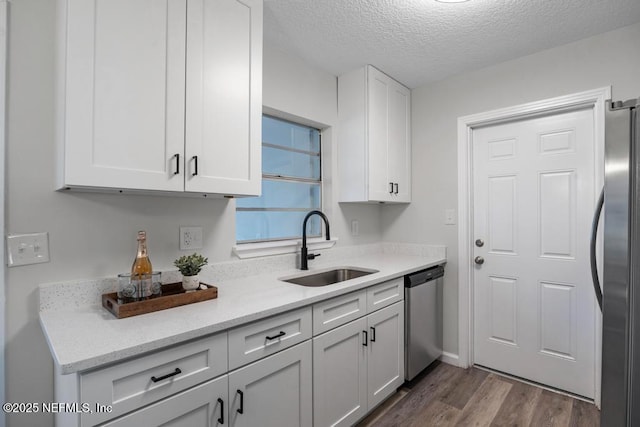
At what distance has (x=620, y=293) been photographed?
1054 millimetres

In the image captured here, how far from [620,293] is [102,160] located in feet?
5.96

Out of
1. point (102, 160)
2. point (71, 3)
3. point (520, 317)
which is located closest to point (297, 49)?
point (71, 3)

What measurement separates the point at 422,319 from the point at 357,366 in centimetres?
78

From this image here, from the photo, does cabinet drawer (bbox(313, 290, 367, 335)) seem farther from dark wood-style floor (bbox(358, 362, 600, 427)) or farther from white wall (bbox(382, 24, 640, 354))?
white wall (bbox(382, 24, 640, 354))

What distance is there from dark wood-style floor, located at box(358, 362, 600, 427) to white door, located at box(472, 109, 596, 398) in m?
0.18

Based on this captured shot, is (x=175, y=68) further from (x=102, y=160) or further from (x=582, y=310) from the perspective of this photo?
(x=582, y=310)

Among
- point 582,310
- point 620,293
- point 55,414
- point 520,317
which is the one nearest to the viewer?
point 620,293

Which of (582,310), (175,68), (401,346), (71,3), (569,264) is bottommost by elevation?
(401,346)

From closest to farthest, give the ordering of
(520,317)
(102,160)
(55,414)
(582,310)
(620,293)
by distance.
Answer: (620,293) < (102,160) < (55,414) < (582,310) < (520,317)

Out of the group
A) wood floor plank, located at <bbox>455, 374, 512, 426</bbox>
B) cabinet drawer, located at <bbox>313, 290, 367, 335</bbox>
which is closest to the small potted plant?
cabinet drawer, located at <bbox>313, 290, 367, 335</bbox>

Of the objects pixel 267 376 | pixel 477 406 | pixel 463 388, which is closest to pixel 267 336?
pixel 267 376

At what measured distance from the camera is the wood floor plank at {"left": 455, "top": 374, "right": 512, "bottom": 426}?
1.93 meters

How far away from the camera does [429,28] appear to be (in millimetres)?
1979

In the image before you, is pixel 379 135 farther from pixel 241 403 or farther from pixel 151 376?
pixel 151 376
